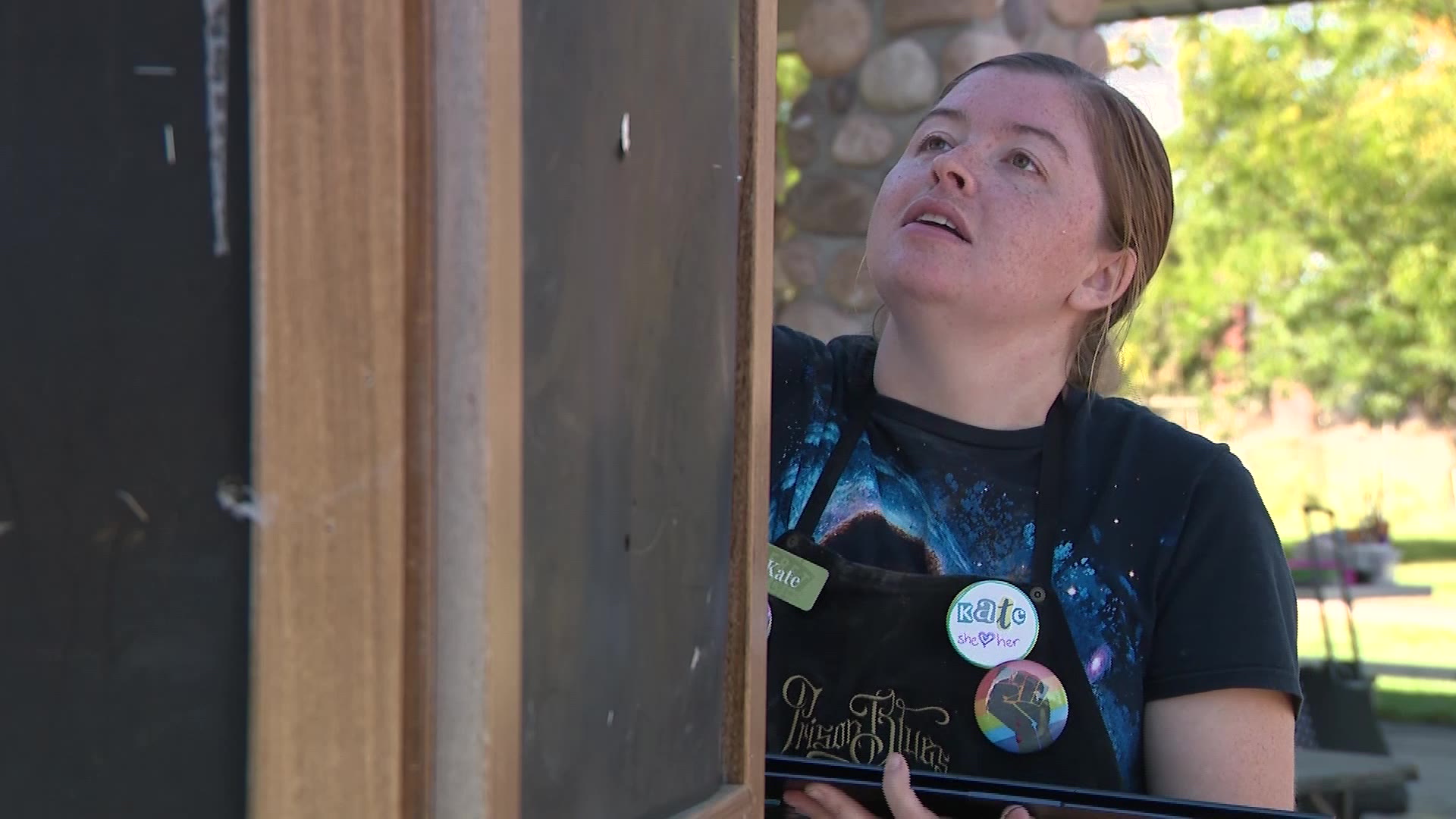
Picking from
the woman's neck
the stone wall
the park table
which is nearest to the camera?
the woman's neck

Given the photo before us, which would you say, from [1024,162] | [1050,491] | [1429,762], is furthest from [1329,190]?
[1050,491]

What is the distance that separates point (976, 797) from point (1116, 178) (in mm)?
914

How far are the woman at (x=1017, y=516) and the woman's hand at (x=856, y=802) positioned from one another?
15.9 inches

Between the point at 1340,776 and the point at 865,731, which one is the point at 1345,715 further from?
the point at 865,731

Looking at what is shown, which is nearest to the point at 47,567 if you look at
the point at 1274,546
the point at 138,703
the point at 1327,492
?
the point at 138,703

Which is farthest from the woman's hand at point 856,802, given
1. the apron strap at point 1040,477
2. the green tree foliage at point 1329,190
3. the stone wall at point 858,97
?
the green tree foliage at point 1329,190

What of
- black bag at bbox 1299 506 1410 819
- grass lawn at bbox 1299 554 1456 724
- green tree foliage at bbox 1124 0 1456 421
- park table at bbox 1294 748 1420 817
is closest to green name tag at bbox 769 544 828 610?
park table at bbox 1294 748 1420 817

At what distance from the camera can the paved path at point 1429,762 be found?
559 cm

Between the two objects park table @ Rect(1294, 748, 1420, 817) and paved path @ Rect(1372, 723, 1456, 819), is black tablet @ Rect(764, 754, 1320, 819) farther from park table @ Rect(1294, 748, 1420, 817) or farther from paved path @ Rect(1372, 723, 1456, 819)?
paved path @ Rect(1372, 723, 1456, 819)

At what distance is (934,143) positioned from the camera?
1855 millimetres

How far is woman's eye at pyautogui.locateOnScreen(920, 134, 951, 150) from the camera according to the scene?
1849 mm

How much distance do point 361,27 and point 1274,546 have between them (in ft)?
4.03

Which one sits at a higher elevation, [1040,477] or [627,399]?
[627,399]

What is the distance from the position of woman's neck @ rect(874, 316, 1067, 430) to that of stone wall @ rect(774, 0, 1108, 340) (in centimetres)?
261
